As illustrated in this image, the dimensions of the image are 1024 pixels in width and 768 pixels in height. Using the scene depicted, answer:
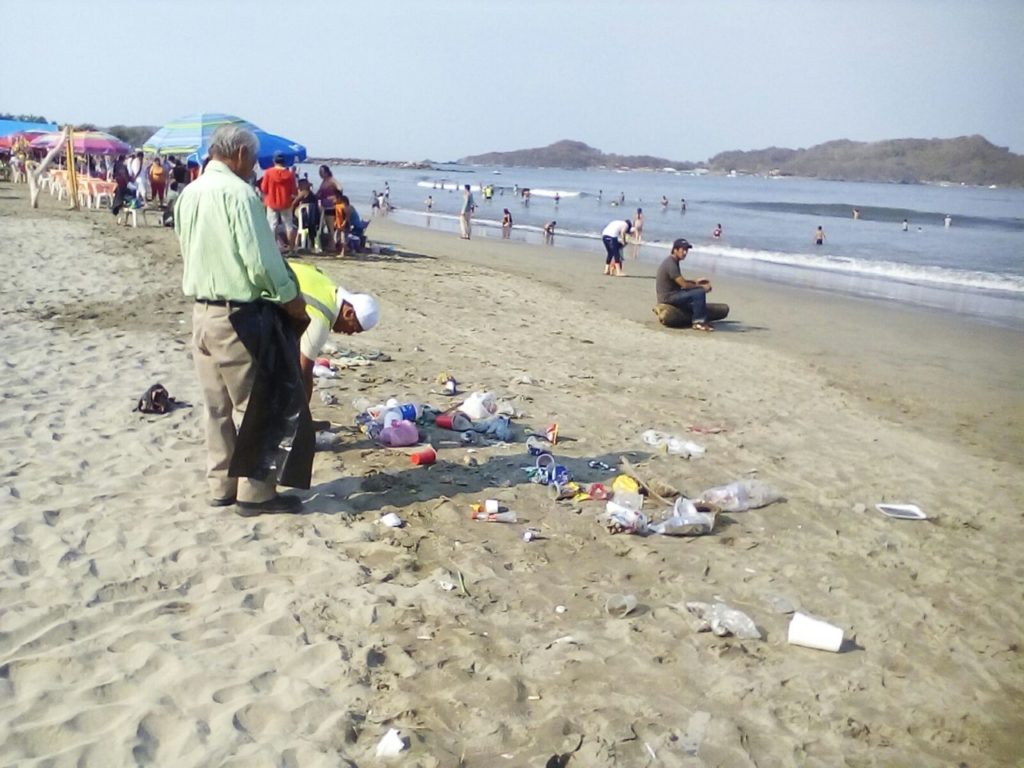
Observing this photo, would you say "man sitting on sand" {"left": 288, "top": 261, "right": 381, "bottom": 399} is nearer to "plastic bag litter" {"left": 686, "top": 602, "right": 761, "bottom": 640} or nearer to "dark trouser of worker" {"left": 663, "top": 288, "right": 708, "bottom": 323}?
"plastic bag litter" {"left": 686, "top": 602, "right": 761, "bottom": 640}

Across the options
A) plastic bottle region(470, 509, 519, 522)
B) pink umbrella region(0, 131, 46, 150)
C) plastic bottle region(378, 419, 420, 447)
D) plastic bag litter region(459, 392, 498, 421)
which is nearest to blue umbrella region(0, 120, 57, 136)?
pink umbrella region(0, 131, 46, 150)

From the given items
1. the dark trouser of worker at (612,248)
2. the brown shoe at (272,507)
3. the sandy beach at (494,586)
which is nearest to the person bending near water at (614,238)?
the dark trouser of worker at (612,248)

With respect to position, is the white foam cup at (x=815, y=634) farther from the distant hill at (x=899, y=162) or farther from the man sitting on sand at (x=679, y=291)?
the distant hill at (x=899, y=162)

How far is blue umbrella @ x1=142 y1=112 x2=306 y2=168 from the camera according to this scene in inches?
631

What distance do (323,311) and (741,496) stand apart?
2.71 metres

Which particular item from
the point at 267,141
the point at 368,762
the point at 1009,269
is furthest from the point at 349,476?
the point at 1009,269

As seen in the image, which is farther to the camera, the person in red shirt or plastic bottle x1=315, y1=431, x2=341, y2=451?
the person in red shirt

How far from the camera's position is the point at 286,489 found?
4777mm

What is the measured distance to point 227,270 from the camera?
3.95 meters

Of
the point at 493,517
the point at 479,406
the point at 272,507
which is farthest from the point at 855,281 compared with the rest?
the point at 272,507

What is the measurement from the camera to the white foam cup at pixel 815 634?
356cm

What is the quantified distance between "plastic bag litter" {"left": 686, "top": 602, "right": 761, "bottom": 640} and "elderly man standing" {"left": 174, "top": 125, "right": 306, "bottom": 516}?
Result: 2.31m

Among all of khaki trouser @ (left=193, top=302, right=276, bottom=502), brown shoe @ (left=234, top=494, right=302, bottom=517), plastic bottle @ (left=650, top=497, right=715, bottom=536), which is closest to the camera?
khaki trouser @ (left=193, top=302, right=276, bottom=502)

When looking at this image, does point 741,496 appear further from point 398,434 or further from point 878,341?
point 878,341
